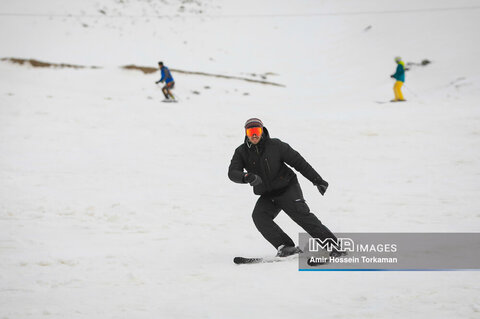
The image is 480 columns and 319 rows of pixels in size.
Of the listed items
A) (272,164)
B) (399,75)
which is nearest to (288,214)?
(272,164)

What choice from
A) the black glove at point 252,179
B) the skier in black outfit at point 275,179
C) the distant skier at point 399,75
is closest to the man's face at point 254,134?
the skier in black outfit at point 275,179

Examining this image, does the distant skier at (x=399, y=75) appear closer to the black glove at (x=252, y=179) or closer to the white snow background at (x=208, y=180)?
the white snow background at (x=208, y=180)

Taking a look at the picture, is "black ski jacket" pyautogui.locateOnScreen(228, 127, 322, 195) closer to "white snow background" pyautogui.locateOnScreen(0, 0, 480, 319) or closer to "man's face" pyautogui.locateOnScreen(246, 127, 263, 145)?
"man's face" pyautogui.locateOnScreen(246, 127, 263, 145)

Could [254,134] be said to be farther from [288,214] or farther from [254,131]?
[288,214]

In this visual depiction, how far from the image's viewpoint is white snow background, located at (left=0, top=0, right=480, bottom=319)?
301 cm

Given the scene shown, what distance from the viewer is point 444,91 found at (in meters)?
15.1

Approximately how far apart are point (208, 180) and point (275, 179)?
378 centimetres

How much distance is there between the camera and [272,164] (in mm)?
3895

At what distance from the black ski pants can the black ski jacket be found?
103mm

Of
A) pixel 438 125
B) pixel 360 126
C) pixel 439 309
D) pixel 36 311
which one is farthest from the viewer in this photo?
pixel 360 126

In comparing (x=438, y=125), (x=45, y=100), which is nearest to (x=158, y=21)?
(x=45, y=100)

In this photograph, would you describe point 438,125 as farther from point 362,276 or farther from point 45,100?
point 45,100

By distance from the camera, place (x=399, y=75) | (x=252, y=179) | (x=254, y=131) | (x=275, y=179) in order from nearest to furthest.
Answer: (x=252, y=179) < (x=254, y=131) < (x=275, y=179) < (x=399, y=75)

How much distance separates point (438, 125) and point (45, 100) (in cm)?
1200
